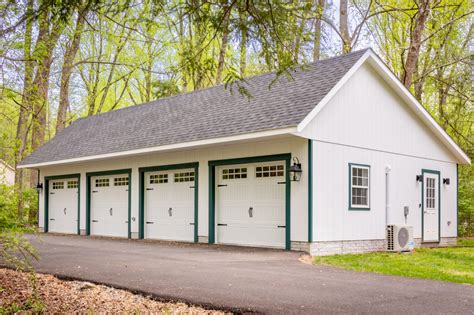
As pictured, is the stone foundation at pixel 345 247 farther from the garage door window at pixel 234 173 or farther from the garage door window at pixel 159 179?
the garage door window at pixel 159 179

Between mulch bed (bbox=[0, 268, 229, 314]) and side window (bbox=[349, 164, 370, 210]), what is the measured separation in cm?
724

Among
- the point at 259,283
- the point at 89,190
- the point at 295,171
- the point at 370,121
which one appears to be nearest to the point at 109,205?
the point at 89,190

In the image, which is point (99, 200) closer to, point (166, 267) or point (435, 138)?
point (166, 267)

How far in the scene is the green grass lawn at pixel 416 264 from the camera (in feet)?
29.1

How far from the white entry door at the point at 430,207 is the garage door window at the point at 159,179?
7.48 meters

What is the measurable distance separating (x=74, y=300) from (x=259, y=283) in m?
2.38

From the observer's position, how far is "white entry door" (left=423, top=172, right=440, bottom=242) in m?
15.4

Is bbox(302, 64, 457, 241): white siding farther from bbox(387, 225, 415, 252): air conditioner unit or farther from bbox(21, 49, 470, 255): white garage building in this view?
bbox(387, 225, 415, 252): air conditioner unit

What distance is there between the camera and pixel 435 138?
16.1m

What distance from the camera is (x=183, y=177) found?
575 inches

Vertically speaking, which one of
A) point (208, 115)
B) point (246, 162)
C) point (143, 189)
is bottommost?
point (143, 189)

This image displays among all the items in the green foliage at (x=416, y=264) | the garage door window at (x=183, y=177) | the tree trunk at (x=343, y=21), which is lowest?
the green foliage at (x=416, y=264)

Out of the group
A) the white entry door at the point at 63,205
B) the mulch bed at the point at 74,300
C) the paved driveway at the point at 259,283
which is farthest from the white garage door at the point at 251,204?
the white entry door at the point at 63,205

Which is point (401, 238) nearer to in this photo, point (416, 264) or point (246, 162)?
point (416, 264)
